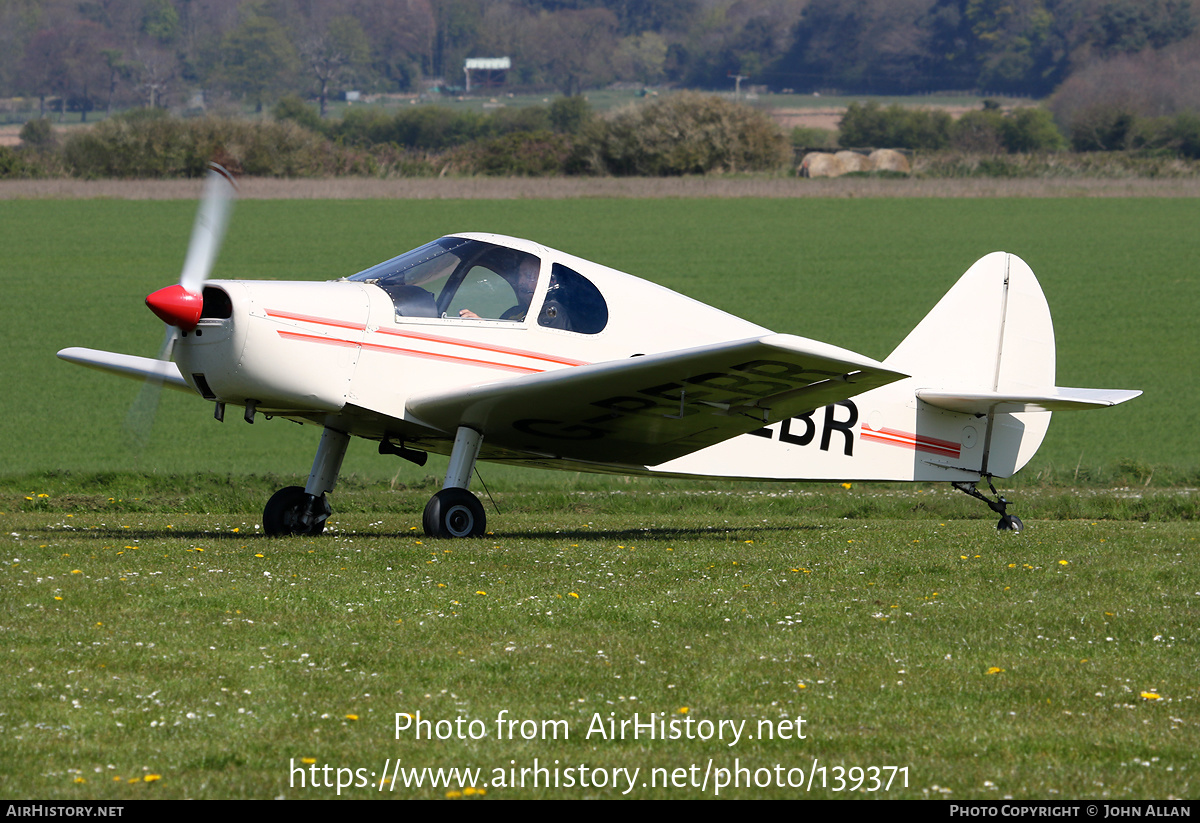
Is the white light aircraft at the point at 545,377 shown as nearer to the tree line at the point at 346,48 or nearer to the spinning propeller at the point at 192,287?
the spinning propeller at the point at 192,287

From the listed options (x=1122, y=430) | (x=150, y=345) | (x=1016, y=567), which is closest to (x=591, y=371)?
(x=1016, y=567)

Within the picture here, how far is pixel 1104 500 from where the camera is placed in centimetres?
1480

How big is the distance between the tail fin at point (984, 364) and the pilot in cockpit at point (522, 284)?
12.1ft

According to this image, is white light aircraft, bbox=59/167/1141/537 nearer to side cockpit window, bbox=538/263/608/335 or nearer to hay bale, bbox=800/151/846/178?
side cockpit window, bbox=538/263/608/335

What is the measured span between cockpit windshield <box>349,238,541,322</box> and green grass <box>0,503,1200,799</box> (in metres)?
1.83

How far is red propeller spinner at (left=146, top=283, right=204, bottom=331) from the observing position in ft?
29.8

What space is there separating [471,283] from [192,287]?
2.10m

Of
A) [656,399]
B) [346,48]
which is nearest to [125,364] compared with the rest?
[656,399]

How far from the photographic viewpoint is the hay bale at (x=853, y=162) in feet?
259

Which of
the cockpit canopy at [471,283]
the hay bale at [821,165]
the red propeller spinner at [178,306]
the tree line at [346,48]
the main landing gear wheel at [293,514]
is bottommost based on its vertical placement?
the main landing gear wheel at [293,514]

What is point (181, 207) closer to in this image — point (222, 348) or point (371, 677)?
point (222, 348)

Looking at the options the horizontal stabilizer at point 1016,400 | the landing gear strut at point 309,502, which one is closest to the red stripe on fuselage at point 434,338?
the landing gear strut at point 309,502

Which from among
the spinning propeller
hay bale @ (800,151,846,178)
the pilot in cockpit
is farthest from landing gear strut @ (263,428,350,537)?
hay bale @ (800,151,846,178)
